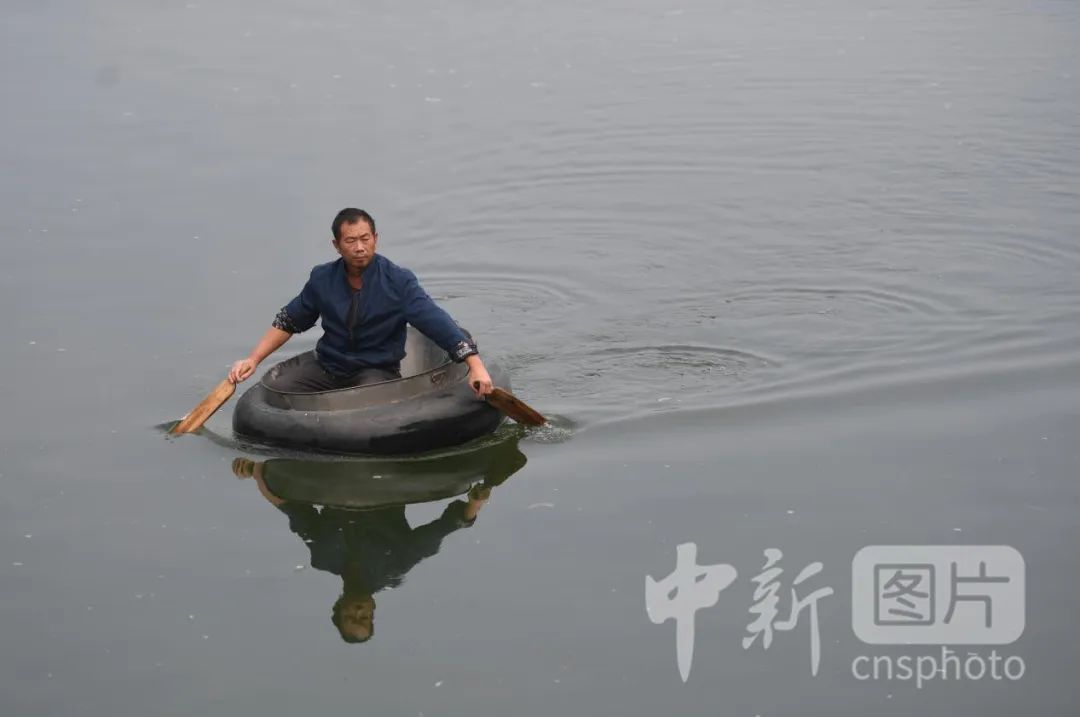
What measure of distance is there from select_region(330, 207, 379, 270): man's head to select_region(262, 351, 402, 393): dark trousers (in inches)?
29.9

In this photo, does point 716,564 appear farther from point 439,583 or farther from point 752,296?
point 752,296

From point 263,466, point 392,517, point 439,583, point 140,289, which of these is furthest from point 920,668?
point 140,289

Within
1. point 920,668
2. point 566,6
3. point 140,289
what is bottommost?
point 920,668

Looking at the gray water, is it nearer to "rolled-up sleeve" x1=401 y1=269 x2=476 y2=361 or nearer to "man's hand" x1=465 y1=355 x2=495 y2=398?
"man's hand" x1=465 y1=355 x2=495 y2=398

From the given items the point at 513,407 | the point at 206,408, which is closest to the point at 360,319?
the point at 513,407

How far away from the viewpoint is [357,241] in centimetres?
762

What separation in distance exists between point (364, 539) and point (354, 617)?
86 centimetres

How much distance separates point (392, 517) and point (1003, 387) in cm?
365

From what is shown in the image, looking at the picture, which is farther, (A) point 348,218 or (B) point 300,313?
(B) point 300,313

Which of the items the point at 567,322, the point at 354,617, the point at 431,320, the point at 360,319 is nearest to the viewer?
the point at 354,617

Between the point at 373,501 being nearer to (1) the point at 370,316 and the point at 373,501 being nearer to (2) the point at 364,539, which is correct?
(2) the point at 364,539

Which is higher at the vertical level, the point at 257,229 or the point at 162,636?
the point at 257,229

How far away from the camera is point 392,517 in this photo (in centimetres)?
773

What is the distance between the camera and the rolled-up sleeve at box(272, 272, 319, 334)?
8062 millimetres
